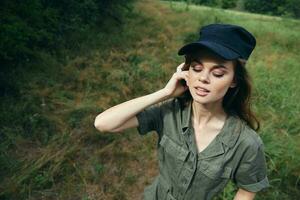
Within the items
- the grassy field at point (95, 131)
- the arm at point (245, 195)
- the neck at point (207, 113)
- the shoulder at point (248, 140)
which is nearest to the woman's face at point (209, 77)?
the neck at point (207, 113)

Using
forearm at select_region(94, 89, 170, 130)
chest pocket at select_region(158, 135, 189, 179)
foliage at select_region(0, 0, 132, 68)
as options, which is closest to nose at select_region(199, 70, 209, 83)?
forearm at select_region(94, 89, 170, 130)

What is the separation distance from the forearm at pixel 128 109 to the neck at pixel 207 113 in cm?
18

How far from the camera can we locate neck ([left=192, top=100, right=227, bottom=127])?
1950 millimetres

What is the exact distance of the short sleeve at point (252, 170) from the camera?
1.79 meters

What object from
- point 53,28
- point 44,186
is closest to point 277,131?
point 44,186

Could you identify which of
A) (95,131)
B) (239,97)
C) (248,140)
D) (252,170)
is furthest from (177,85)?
(95,131)

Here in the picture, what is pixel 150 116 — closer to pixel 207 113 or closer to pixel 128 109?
pixel 128 109

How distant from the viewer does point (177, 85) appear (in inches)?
76.9

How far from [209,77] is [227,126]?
0.32 m

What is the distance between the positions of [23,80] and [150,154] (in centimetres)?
228

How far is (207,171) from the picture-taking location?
6.12ft

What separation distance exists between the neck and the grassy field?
1928mm

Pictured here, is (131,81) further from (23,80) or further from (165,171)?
(165,171)

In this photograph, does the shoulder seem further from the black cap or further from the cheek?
the black cap
